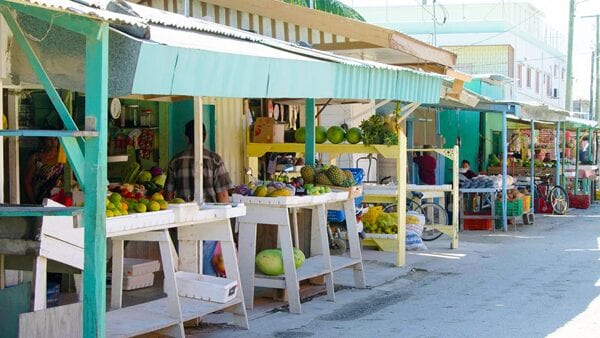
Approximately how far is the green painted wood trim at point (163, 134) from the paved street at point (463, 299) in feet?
10.0

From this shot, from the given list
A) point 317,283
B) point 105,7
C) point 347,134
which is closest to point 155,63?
point 105,7

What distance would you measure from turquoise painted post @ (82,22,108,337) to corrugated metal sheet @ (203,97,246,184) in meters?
7.86

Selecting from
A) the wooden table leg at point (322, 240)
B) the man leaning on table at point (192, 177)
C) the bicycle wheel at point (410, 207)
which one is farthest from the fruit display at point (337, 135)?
the bicycle wheel at point (410, 207)

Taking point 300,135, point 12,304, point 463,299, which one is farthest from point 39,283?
point 300,135

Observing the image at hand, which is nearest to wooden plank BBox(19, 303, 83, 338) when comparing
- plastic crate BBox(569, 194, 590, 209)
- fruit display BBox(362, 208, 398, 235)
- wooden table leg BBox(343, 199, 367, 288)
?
wooden table leg BBox(343, 199, 367, 288)

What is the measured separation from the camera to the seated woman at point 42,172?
34.6ft

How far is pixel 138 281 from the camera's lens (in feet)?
32.7

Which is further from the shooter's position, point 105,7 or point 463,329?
point 463,329

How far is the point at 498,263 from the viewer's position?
1373 cm

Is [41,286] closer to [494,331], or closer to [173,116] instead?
[494,331]

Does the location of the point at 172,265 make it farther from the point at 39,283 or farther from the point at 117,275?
the point at 39,283

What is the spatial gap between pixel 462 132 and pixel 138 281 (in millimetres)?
18155

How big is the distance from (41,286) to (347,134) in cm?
724

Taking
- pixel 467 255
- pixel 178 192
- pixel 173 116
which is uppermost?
pixel 173 116
